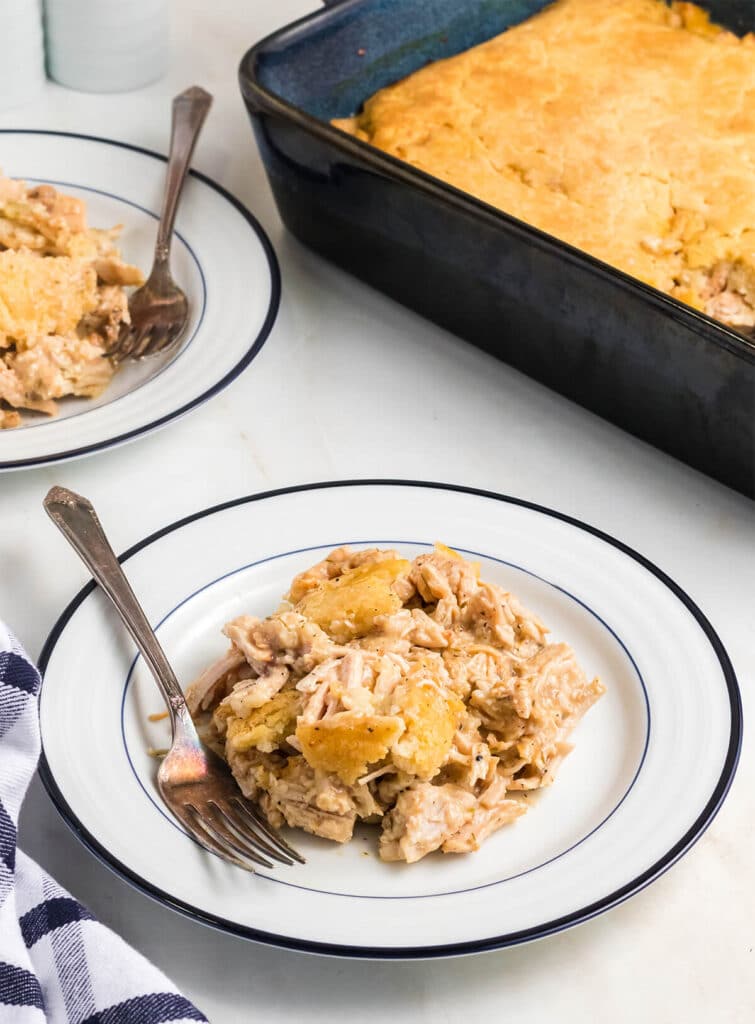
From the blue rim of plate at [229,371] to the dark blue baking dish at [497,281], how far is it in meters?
0.06

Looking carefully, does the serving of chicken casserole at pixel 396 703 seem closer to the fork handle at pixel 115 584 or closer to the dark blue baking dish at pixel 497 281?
the fork handle at pixel 115 584

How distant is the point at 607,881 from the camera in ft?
2.89

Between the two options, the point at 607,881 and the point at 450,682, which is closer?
the point at 607,881

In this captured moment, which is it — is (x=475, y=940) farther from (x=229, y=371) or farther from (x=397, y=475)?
(x=229, y=371)

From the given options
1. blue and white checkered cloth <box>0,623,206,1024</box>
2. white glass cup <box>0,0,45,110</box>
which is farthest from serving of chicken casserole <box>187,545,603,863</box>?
white glass cup <box>0,0,45,110</box>

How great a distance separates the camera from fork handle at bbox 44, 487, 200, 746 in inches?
38.8

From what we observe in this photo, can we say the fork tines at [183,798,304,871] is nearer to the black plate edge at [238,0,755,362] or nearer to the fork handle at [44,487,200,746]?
the fork handle at [44,487,200,746]

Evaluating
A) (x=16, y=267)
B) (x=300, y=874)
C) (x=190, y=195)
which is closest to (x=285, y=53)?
(x=190, y=195)

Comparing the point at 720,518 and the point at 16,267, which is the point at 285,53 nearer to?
the point at 16,267

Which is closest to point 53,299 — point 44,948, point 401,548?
point 401,548

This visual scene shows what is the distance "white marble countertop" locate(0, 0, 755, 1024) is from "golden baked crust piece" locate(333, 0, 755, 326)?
0.60 feet

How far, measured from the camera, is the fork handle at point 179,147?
1588 millimetres

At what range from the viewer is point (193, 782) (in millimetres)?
955

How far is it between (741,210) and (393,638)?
2.52ft
